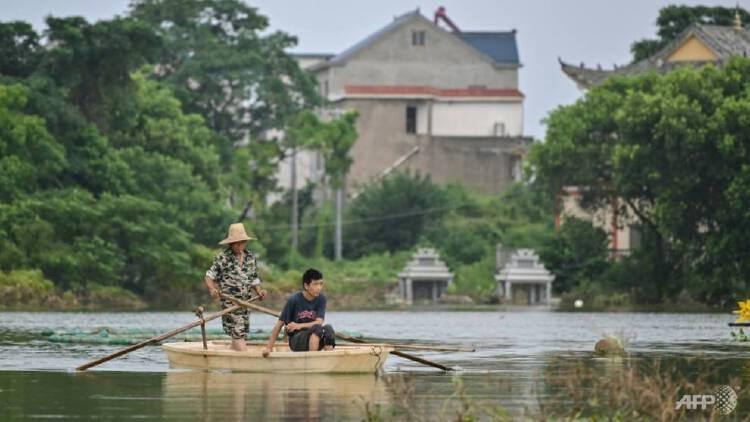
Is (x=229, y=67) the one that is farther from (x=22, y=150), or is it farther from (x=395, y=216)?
(x=22, y=150)

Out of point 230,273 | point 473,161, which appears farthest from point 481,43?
point 230,273

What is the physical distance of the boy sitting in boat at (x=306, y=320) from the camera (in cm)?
2506

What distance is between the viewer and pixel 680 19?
9538 cm

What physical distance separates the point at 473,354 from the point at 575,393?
1372cm

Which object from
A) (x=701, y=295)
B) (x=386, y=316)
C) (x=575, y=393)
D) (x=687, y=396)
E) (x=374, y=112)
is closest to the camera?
(x=575, y=393)

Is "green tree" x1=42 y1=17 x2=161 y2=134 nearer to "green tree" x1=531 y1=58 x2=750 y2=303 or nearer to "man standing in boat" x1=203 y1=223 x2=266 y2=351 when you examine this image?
"green tree" x1=531 y1=58 x2=750 y2=303

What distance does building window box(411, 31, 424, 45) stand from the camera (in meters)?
108

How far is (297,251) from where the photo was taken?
86688 millimetres

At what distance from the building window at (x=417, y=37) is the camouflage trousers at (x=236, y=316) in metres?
81.5

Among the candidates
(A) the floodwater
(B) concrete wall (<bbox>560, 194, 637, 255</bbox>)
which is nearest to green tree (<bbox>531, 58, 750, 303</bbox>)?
(B) concrete wall (<bbox>560, 194, 637, 255</bbox>)

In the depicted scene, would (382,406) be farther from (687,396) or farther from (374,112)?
(374,112)

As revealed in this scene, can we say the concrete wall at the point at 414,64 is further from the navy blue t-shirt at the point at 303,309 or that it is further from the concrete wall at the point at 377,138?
the navy blue t-shirt at the point at 303,309

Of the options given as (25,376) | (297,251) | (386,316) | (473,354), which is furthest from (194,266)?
(25,376)

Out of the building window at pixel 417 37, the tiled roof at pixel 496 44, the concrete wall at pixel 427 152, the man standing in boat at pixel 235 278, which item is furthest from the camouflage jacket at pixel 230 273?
the tiled roof at pixel 496 44
